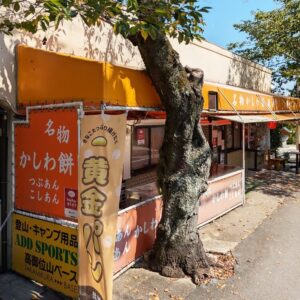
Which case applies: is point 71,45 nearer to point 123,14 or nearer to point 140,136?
point 123,14

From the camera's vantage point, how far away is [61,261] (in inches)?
208

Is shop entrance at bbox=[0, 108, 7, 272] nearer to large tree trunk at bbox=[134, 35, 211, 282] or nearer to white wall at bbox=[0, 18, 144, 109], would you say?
white wall at bbox=[0, 18, 144, 109]

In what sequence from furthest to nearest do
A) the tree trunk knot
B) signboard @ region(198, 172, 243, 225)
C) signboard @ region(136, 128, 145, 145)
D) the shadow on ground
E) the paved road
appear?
1. the shadow on ground
2. signboard @ region(136, 128, 145, 145)
3. signboard @ region(198, 172, 243, 225)
4. the tree trunk knot
5. the paved road

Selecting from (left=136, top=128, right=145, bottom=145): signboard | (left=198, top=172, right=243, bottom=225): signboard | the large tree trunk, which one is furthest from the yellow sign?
(left=136, top=128, right=145, bottom=145): signboard

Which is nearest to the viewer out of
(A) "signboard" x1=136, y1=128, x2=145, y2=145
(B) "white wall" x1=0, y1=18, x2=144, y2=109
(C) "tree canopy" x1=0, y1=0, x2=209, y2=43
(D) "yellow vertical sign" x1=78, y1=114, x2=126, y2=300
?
(C) "tree canopy" x1=0, y1=0, x2=209, y2=43

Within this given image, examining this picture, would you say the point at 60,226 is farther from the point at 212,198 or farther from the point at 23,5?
the point at 212,198

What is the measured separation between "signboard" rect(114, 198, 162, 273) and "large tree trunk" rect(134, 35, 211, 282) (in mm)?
372

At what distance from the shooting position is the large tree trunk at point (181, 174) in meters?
5.67

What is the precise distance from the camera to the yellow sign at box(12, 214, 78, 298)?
17.0 ft

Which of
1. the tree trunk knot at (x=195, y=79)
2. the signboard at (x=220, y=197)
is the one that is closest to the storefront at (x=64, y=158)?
the tree trunk knot at (x=195, y=79)

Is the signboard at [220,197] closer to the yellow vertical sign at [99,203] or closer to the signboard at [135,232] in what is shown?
the signboard at [135,232]

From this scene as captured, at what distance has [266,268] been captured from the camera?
638 centimetres

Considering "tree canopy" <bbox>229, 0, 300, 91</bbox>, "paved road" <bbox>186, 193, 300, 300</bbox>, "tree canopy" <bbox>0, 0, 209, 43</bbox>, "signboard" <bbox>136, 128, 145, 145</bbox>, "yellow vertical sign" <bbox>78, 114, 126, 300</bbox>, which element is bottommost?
"paved road" <bbox>186, 193, 300, 300</bbox>

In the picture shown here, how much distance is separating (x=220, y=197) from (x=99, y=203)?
5306 millimetres
